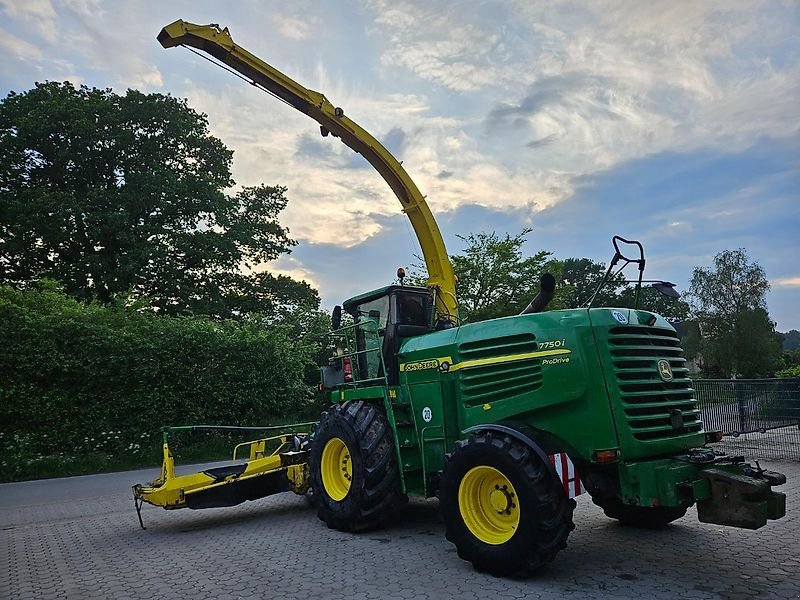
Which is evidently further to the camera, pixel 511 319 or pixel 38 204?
pixel 38 204

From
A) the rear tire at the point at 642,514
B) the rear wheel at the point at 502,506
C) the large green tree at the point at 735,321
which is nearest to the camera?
the rear wheel at the point at 502,506

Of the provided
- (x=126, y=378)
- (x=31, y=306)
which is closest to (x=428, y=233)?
(x=126, y=378)

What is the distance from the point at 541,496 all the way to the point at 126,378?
12156mm

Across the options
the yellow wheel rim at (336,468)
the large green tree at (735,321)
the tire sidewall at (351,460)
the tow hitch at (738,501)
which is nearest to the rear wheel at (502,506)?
the tow hitch at (738,501)

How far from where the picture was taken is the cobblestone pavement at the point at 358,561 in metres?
4.67

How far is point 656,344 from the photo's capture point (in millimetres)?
5484

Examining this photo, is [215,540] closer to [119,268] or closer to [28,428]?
[28,428]

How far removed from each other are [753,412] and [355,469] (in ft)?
29.7

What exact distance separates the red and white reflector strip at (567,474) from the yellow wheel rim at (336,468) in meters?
3.04

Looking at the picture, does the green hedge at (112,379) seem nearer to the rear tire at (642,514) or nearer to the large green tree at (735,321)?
the rear tire at (642,514)

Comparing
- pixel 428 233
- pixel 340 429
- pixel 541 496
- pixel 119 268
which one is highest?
pixel 119 268

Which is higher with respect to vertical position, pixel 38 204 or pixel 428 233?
pixel 38 204

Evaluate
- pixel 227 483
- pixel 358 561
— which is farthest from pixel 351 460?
pixel 227 483

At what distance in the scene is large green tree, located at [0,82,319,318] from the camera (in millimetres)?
19438
